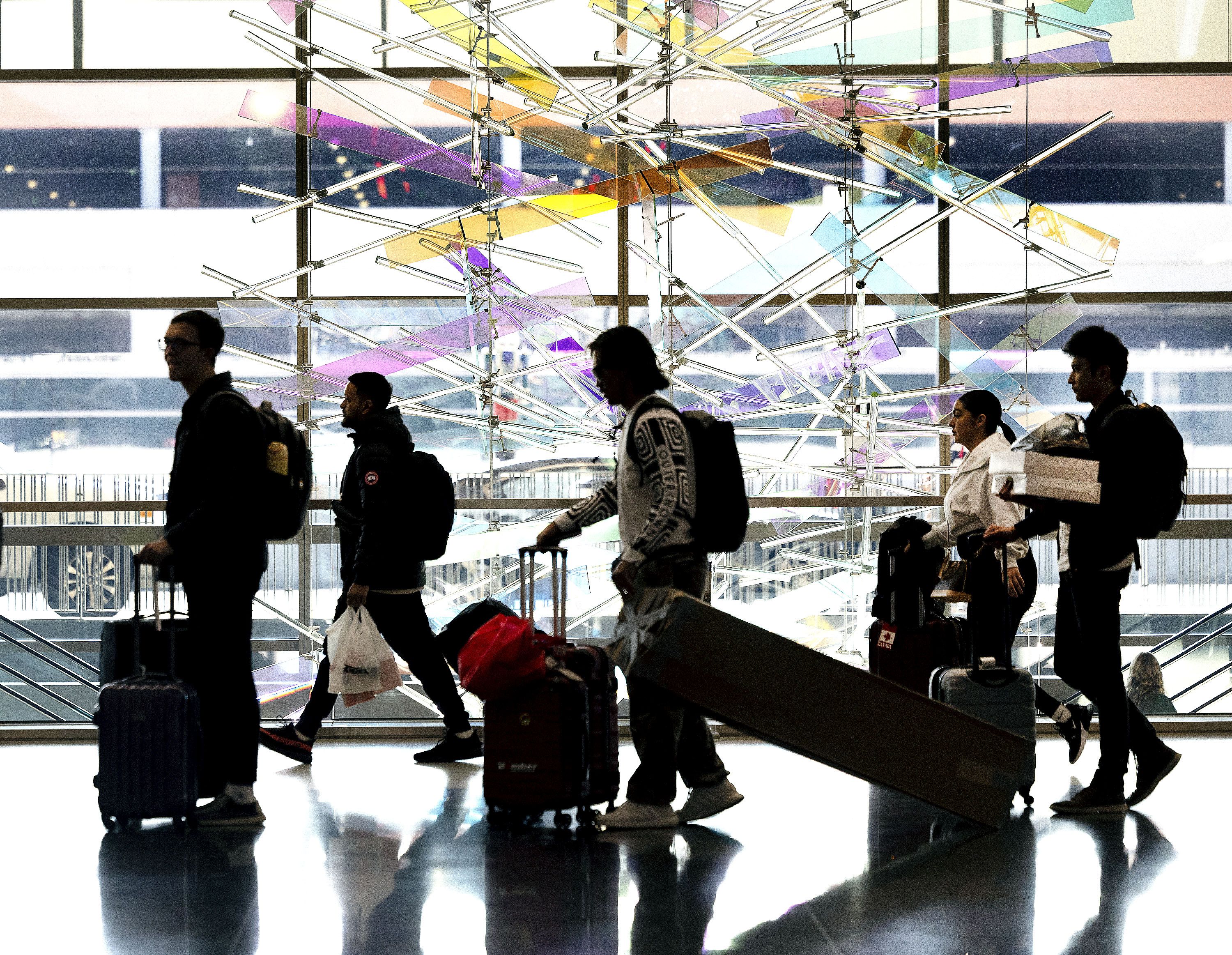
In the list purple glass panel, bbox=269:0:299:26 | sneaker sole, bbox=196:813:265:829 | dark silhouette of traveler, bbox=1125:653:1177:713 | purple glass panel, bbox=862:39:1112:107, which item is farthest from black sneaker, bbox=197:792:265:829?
purple glass panel, bbox=862:39:1112:107

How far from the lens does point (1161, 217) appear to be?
754 centimetres

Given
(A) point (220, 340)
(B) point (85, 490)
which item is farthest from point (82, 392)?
(A) point (220, 340)

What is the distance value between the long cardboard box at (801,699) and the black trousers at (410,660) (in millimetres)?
1556

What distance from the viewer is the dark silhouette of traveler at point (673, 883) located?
300cm

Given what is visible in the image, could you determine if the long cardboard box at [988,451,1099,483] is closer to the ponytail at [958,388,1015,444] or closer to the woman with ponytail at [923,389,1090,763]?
the woman with ponytail at [923,389,1090,763]

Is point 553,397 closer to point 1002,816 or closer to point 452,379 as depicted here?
point 452,379

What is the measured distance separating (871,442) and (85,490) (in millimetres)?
4002

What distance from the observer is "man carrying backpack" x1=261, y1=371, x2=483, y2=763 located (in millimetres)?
5125

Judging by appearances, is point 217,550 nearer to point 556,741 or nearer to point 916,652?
point 556,741

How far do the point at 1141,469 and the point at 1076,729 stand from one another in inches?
44.7

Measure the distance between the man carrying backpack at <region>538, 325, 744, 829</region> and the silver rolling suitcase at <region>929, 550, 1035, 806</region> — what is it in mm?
776

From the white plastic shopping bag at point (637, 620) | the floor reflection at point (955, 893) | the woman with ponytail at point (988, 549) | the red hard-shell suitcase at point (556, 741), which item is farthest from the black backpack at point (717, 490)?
the woman with ponytail at point (988, 549)

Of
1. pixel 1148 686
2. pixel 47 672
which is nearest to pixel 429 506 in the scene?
pixel 47 672

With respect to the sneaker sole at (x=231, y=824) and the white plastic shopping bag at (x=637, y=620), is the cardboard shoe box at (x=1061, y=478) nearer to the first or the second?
the white plastic shopping bag at (x=637, y=620)
